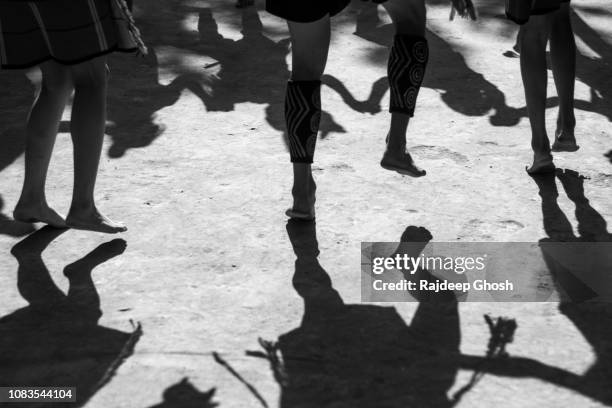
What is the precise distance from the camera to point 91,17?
3.21m

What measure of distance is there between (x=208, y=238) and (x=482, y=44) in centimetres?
313

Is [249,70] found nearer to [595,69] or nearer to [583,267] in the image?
[595,69]

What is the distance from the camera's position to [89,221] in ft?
11.2

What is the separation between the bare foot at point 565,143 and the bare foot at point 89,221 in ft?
6.20

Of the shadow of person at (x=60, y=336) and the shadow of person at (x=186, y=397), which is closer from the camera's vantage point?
the shadow of person at (x=186, y=397)

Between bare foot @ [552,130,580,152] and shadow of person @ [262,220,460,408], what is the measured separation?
132 centimetres

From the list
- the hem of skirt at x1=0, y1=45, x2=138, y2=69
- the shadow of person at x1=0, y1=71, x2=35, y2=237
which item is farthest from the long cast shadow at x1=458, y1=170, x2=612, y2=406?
the shadow of person at x1=0, y1=71, x2=35, y2=237

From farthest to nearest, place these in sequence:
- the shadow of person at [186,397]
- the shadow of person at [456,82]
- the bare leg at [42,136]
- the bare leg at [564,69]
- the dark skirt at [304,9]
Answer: the shadow of person at [456,82] < the bare leg at [564,69] < the bare leg at [42,136] < the dark skirt at [304,9] < the shadow of person at [186,397]

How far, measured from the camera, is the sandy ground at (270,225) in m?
2.58

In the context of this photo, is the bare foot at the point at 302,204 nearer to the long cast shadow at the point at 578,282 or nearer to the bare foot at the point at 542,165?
the long cast shadow at the point at 578,282

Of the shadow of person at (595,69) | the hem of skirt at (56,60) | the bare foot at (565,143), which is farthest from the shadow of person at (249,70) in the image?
the hem of skirt at (56,60)

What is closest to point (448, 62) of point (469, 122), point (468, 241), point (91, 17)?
point (469, 122)

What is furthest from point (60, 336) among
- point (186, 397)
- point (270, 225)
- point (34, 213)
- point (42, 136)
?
point (270, 225)

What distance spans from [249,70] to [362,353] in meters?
3.13
